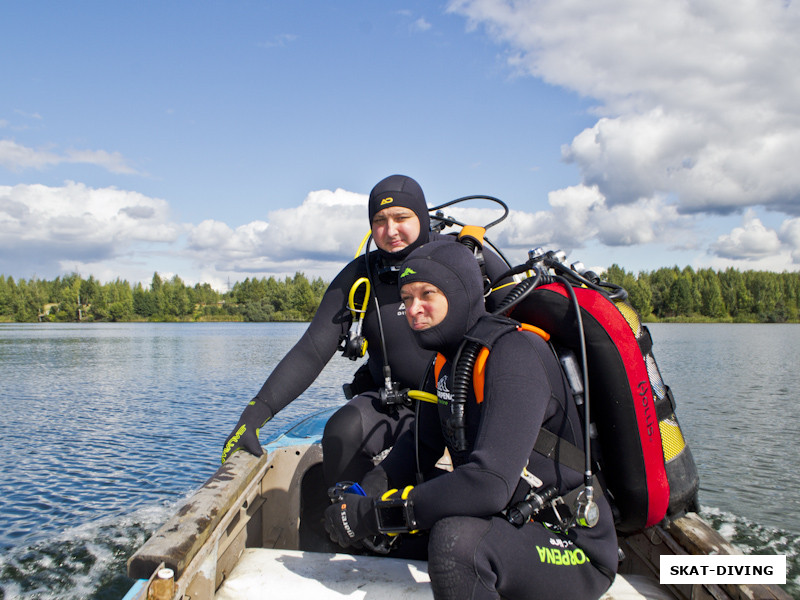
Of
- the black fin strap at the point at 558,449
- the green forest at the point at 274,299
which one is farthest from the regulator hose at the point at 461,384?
the green forest at the point at 274,299

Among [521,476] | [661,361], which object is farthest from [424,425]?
[661,361]

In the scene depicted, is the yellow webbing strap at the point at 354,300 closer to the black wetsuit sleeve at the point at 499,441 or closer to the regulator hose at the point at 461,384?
the regulator hose at the point at 461,384

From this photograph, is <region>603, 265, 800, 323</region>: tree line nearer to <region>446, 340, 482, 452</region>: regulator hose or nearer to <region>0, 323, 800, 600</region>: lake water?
<region>0, 323, 800, 600</region>: lake water

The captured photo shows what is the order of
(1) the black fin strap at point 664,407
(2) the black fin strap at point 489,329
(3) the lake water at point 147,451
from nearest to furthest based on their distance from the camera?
(2) the black fin strap at point 489,329, (1) the black fin strap at point 664,407, (3) the lake water at point 147,451

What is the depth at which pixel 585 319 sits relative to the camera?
196 centimetres

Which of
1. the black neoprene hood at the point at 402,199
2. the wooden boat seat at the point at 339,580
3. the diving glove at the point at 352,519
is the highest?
the black neoprene hood at the point at 402,199

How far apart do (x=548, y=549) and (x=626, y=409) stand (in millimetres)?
522

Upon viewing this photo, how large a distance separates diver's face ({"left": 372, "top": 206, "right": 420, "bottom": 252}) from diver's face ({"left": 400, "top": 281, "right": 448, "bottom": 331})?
989 mm

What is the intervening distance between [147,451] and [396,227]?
701cm

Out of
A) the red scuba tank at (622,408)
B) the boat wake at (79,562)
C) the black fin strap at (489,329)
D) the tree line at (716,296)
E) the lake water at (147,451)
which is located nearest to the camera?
the black fin strap at (489,329)

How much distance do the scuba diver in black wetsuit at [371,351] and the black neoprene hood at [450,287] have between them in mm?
774

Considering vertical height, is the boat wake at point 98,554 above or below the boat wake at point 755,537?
above

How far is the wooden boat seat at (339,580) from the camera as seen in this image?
214cm

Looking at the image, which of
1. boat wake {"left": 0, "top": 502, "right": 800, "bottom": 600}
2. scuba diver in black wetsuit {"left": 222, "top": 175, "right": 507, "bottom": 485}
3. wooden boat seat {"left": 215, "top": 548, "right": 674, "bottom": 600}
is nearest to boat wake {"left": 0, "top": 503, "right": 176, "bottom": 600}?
boat wake {"left": 0, "top": 502, "right": 800, "bottom": 600}
